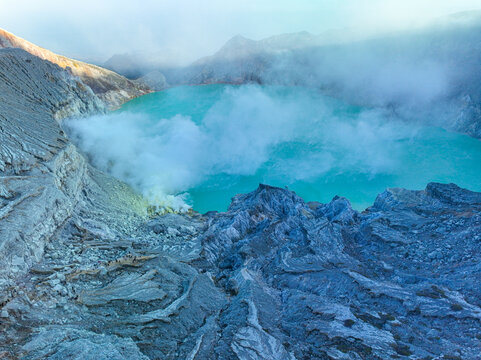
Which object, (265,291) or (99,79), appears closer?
(265,291)

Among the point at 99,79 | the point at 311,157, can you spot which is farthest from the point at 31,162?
the point at 99,79

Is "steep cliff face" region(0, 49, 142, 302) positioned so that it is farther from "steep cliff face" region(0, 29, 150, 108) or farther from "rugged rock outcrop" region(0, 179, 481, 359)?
"steep cliff face" region(0, 29, 150, 108)

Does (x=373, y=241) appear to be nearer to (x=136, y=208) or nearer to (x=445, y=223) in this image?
(x=445, y=223)

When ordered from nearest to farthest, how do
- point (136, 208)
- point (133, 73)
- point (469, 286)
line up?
point (469, 286), point (136, 208), point (133, 73)

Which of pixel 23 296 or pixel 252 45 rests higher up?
pixel 252 45

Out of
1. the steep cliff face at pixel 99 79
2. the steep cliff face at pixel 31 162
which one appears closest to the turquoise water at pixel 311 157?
the steep cliff face at pixel 31 162

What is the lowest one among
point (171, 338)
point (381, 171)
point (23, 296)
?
point (23, 296)

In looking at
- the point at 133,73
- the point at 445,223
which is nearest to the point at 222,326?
the point at 445,223

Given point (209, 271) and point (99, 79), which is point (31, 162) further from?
point (99, 79)
